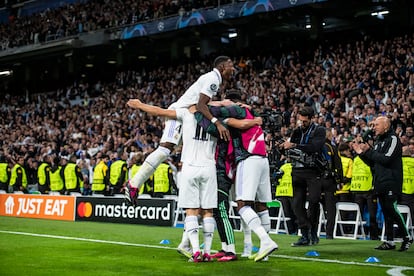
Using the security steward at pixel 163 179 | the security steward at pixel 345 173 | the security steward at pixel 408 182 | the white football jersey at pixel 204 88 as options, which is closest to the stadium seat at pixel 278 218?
the security steward at pixel 345 173

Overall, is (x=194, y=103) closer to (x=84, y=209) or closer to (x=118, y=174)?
(x=84, y=209)

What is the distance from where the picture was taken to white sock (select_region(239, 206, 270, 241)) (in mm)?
8906

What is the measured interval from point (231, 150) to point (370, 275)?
2.87 m

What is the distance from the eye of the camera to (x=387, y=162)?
1132cm

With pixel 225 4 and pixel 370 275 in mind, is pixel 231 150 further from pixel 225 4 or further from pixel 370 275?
pixel 225 4

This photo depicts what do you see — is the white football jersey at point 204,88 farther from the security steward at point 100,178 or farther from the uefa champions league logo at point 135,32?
the uefa champions league logo at point 135,32

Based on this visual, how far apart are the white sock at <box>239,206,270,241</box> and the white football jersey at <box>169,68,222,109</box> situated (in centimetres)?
161

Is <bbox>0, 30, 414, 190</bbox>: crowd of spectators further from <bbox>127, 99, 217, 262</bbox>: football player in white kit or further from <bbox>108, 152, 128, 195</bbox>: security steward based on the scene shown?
<bbox>127, 99, 217, 262</bbox>: football player in white kit

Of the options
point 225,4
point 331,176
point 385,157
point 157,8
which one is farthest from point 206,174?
point 157,8

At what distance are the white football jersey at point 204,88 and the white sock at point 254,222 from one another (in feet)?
5.28

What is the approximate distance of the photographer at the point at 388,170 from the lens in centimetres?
1132

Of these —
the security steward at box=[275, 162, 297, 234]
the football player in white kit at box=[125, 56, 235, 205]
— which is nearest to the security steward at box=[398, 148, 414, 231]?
the security steward at box=[275, 162, 297, 234]

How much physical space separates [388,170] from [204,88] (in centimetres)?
416

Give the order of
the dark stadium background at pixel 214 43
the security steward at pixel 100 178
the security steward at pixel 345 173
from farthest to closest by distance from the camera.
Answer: the dark stadium background at pixel 214 43 < the security steward at pixel 100 178 < the security steward at pixel 345 173
